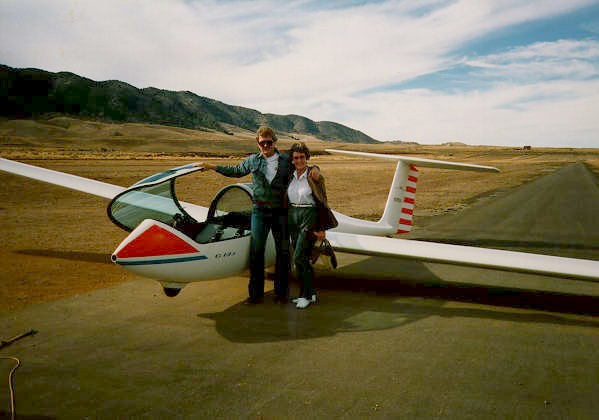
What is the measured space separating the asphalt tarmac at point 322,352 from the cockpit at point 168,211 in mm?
1173

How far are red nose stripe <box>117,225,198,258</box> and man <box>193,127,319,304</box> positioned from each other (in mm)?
1175

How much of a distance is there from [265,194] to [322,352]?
2.30m

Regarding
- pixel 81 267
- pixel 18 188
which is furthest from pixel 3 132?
pixel 81 267

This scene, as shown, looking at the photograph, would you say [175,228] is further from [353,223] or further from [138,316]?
[353,223]

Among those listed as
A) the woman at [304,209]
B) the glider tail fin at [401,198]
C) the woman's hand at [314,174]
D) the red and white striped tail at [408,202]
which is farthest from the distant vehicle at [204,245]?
the red and white striped tail at [408,202]

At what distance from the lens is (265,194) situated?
5910mm

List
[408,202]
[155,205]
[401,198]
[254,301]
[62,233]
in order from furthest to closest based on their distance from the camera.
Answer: [62,233] → [408,202] → [401,198] → [254,301] → [155,205]

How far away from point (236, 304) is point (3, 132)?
13863 centimetres

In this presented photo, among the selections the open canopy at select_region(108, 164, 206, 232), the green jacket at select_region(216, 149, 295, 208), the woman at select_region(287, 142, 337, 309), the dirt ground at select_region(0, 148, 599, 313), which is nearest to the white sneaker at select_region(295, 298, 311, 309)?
the woman at select_region(287, 142, 337, 309)

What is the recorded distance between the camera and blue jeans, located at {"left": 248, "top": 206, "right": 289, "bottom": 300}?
19.7 ft

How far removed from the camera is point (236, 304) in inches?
250

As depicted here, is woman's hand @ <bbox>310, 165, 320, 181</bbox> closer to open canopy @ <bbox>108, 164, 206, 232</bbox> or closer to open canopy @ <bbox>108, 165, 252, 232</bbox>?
open canopy @ <bbox>108, 165, 252, 232</bbox>

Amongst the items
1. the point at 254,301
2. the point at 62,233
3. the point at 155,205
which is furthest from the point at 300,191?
the point at 62,233

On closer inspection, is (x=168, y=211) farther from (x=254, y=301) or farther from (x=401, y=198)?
(x=401, y=198)
